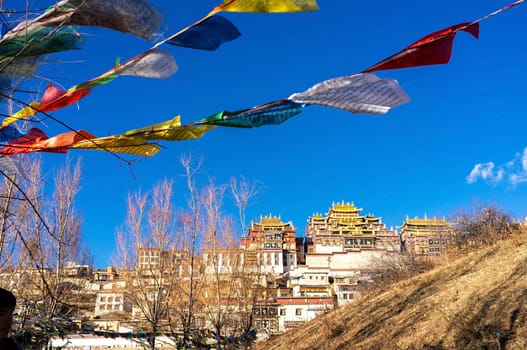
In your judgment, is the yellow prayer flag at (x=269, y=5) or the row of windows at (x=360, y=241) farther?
the row of windows at (x=360, y=241)

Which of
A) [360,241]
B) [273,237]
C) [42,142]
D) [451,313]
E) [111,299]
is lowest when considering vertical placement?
[451,313]

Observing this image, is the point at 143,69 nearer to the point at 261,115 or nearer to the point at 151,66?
the point at 151,66

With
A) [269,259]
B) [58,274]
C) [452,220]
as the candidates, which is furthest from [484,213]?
[269,259]

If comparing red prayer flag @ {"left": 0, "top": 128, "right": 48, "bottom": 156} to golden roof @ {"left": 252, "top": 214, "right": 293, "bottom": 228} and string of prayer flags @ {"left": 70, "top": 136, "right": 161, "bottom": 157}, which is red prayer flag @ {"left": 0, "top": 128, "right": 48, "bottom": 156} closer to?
string of prayer flags @ {"left": 70, "top": 136, "right": 161, "bottom": 157}

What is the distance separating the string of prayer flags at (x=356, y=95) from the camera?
74.4 inches

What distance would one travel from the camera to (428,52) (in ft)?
6.36

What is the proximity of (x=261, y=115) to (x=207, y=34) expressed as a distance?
483 millimetres

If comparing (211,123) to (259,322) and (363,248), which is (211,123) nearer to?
(259,322)

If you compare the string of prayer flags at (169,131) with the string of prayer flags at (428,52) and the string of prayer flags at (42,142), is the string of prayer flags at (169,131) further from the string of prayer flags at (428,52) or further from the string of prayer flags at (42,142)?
the string of prayer flags at (428,52)

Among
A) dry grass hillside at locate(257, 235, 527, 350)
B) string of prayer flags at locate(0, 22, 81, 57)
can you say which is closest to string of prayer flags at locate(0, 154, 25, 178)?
string of prayer flags at locate(0, 22, 81, 57)

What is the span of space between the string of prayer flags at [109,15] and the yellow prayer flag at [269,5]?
1.12ft

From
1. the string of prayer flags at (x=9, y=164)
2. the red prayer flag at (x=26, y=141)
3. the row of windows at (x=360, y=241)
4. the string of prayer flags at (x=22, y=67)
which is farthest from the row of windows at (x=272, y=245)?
the string of prayer flags at (x=22, y=67)

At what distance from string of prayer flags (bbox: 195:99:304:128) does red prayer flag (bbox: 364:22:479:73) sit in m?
0.39

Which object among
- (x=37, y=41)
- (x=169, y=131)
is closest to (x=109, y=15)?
(x=37, y=41)
